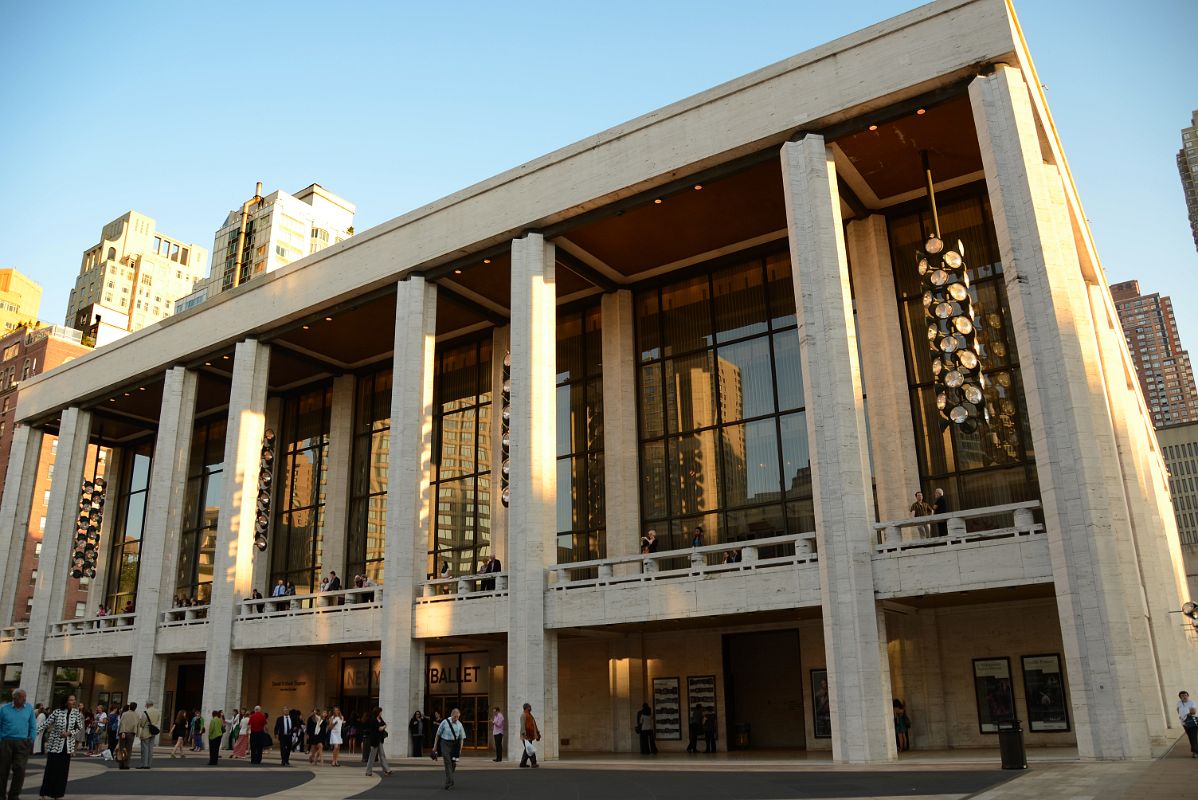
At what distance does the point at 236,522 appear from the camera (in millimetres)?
33406

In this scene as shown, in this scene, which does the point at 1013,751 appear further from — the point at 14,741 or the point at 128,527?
the point at 128,527

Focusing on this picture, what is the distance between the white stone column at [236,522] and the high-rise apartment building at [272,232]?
7618cm

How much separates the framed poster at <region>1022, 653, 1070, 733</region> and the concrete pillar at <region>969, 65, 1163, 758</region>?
7.16 ft

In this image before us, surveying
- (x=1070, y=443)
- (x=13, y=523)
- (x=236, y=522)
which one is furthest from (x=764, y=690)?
(x=13, y=523)

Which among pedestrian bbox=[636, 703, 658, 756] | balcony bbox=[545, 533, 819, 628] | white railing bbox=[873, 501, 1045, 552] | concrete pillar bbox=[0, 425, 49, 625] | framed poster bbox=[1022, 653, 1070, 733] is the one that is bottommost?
pedestrian bbox=[636, 703, 658, 756]

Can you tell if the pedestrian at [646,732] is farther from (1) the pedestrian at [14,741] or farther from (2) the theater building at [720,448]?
(1) the pedestrian at [14,741]

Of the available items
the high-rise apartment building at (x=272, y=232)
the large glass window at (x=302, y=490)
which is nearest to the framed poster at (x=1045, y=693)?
the large glass window at (x=302, y=490)

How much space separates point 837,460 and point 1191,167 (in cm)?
12507

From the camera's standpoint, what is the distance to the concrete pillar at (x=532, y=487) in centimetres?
2508

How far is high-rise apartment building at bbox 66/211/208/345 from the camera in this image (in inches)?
5832

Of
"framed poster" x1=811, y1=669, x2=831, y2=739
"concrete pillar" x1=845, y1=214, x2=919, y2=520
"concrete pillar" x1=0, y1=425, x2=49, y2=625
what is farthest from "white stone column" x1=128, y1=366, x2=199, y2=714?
"concrete pillar" x1=845, y1=214, x2=919, y2=520

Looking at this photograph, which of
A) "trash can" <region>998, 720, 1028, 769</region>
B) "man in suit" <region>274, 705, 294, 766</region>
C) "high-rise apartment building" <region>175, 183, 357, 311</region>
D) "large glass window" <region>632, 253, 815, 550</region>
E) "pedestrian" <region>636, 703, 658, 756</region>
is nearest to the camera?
"trash can" <region>998, 720, 1028, 769</region>

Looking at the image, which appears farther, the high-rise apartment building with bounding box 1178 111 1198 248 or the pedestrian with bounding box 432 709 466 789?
the high-rise apartment building with bounding box 1178 111 1198 248

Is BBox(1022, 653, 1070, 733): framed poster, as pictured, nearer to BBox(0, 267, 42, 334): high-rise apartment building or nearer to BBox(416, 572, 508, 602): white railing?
BBox(416, 572, 508, 602): white railing
